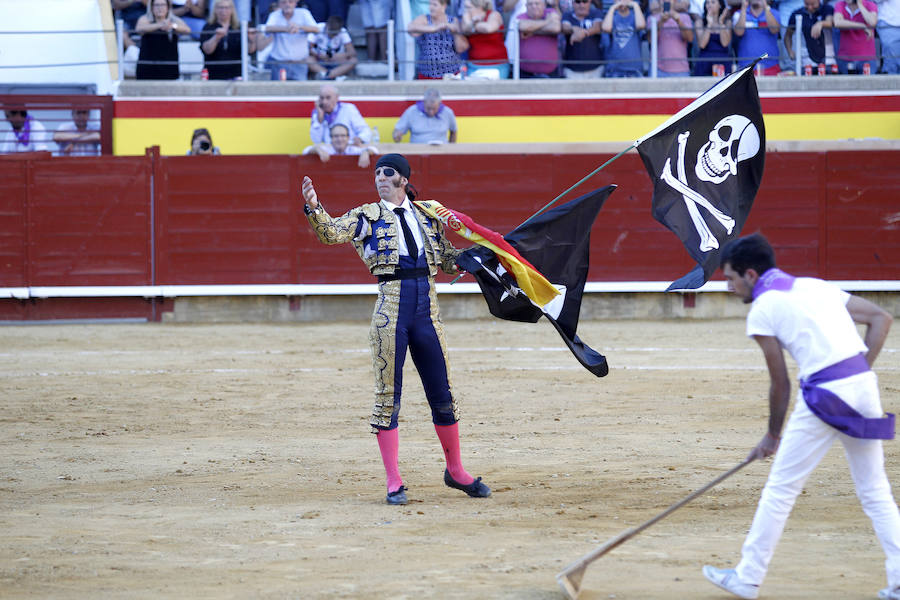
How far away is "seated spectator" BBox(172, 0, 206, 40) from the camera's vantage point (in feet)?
43.2

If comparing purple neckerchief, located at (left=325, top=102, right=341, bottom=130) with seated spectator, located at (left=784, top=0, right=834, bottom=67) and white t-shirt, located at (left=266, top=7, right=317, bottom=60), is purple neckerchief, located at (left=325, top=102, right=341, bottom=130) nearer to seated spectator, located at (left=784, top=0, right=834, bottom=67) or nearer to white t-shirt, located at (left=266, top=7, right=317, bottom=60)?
white t-shirt, located at (left=266, top=7, right=317, bottom=60)

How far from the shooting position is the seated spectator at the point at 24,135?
41.8 feet

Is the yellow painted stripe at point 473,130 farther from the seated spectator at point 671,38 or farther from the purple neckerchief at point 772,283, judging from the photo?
the purple neckerchief at point 772,283

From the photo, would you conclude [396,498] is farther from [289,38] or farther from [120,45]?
[120,45]

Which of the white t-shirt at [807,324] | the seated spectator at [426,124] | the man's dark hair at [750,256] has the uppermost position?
the seated spectator at [426,124]

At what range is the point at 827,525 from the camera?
15.2 ft

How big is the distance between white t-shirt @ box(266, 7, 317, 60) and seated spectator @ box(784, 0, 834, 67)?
525cm

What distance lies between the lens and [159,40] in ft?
42.1

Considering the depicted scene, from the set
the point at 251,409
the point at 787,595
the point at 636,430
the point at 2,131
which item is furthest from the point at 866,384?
the point at 2,131

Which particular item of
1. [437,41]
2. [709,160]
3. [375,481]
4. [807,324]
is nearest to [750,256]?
[807,324]

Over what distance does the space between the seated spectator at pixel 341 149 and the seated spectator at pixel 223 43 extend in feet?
4.73

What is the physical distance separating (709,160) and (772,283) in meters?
1.88

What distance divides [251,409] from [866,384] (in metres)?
4.77

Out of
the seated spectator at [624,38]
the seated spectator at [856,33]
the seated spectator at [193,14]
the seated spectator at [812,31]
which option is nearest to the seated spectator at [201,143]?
the seated spectator at [193,14]
